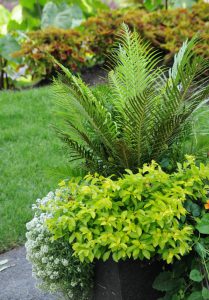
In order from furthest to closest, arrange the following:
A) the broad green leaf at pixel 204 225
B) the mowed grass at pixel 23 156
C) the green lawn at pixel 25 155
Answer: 1. the mowed grass at pixel 23 156
2. the green lawn at pixel 25 155
3. the broad green leaf at pixel 204 225

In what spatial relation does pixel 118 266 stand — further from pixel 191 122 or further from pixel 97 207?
pixel 191 122

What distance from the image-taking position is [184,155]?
3.48 meters

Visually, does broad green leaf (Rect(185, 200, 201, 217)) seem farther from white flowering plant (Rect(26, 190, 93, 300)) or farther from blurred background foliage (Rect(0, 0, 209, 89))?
A: blurred background foliage (Rect(0, 0, 209, 89))

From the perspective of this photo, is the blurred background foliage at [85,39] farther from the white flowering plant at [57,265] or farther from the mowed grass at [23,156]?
the white flowering plant at [57,265]

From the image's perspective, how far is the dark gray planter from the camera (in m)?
3.21

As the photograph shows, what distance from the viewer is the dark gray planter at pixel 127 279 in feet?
10.5

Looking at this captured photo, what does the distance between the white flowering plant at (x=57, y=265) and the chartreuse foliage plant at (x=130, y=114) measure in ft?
1.21

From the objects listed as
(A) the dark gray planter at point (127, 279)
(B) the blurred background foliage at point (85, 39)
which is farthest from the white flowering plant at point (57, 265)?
(B) the blurred background foliage at point (85, 39)

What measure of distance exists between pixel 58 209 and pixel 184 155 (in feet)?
2.62

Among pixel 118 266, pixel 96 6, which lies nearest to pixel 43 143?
pixel 118 266

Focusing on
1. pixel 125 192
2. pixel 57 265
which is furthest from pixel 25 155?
pixel 125 192

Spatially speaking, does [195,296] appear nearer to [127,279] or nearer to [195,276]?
[195,276]

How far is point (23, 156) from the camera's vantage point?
20.7ft

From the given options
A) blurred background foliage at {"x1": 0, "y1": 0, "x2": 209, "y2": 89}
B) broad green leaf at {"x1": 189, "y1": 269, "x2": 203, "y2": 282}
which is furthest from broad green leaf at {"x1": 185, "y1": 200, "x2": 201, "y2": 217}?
blurred background foliage at {"x1": 0, "y1": 0, "x2": 209, "y2": 89}
